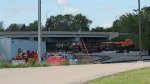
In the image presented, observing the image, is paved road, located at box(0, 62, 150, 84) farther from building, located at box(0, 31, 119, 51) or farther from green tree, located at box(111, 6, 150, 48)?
building, located at box(0, 31, 119, 51)

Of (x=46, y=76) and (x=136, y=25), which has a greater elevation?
(x=136, y=25)

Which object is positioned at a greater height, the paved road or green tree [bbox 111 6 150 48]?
green tree [bbox 111 6 150 48]

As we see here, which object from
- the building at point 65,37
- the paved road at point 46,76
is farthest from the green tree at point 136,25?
the paved road at point 46,76

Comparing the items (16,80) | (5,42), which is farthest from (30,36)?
(16,80)

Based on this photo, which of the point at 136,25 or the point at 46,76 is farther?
the point at 136,25

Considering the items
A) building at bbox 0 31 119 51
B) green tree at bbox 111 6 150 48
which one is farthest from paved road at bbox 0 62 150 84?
building at bbox 0 31 119 51

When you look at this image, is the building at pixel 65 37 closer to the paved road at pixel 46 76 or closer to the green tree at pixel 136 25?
the green tree at pixel 136 25

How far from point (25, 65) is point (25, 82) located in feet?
41.8

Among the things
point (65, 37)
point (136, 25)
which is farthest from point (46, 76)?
point (65, 37)

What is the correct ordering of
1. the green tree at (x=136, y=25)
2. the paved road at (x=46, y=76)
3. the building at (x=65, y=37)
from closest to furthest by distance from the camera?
the paved road at (x=46, y=76)
the green tree at (x=136, y=25)
the building at (x=65, y=37)

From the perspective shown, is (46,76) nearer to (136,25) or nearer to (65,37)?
(136,25)

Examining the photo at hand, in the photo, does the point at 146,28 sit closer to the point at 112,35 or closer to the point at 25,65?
the point at 25,65

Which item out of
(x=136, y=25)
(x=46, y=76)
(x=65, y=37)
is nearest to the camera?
(x=46, y=76)

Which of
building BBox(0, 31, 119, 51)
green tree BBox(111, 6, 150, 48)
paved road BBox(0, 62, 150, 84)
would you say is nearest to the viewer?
paved road BBox(0, 62, 150, 84)
